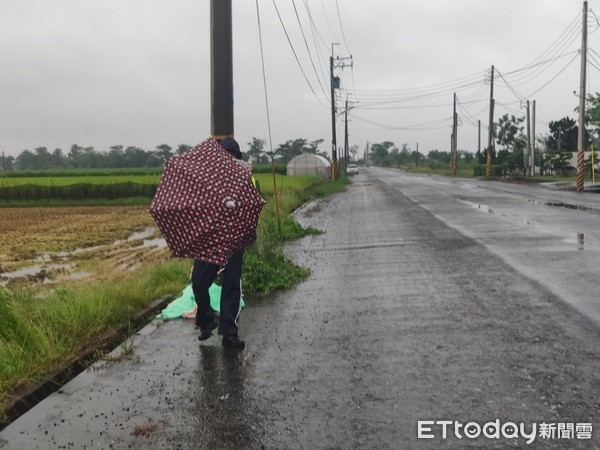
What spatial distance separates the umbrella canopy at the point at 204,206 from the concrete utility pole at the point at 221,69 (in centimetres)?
246

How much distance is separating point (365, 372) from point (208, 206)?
1.88 m

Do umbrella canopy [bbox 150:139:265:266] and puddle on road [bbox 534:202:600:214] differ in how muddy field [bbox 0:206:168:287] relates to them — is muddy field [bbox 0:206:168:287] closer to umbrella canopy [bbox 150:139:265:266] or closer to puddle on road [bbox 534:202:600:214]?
umbrella canopy [bbox 150:139:265:266]

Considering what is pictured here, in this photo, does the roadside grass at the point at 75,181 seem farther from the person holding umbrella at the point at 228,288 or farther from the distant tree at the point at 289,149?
the distant tree at the point at 289,149

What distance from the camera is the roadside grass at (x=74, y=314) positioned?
15.8ft

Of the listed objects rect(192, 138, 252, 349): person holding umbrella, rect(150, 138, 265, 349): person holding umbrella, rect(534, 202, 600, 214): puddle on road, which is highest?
rect(150, 138, 265, 349): person holding umbrella

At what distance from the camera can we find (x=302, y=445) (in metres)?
3.52

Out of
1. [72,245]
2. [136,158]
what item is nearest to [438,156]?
[136,158]

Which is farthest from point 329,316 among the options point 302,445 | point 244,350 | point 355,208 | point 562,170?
point 562,170

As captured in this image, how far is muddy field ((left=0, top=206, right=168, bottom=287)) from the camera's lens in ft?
38.1

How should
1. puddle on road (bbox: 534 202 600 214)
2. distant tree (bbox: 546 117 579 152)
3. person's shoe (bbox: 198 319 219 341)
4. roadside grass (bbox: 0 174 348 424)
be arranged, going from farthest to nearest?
distant tree (bbox: 546 117 579 152) < puddle on road (bbox: 534 202 600 214) < person's shoe (bbox: 198 319 219 341) < roadside grass (bbox: 0 174 348 424)

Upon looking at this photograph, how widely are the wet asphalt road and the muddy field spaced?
192 inches

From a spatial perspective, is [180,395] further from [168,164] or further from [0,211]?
[0,211]

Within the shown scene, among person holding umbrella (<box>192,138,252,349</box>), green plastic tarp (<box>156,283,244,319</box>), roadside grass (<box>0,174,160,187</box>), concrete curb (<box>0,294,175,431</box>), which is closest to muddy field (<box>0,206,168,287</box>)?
green plastic tarp (<box>156,283,244,319</box>)

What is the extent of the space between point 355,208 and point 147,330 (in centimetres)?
1716
